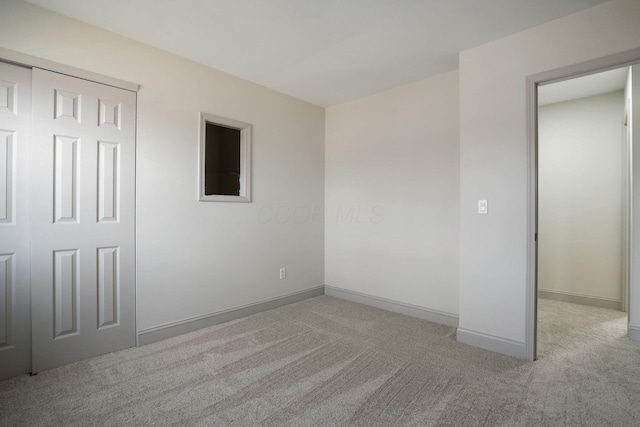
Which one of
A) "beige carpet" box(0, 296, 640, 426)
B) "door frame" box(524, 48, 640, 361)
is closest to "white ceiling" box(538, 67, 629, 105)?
"door frame" box(524, 48, 640, 361)

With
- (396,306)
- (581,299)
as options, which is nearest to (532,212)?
(396,306)

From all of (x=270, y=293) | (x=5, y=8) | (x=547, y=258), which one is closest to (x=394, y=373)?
(x=270, y=293)

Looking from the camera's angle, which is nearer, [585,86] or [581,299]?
[585,86]

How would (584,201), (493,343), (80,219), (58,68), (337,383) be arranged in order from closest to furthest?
(337,383) < (58,68) < (80,219) < (493,343) < (584,201)

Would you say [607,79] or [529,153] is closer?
[529,153]

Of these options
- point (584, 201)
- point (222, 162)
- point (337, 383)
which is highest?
point (222, 162)

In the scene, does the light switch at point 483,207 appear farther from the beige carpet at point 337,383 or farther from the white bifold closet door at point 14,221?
the white bifold closet door at point 14,221

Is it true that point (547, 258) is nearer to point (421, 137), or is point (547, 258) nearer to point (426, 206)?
point (426, 206)

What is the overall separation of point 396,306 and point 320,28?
9.77 ft

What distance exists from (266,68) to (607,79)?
376 centimetres

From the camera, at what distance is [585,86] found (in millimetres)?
3615

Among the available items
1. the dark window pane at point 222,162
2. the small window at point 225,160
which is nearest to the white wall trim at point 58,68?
the small window at point 225,160

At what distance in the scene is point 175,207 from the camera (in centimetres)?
291

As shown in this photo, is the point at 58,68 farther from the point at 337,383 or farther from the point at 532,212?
the point at 532,212
